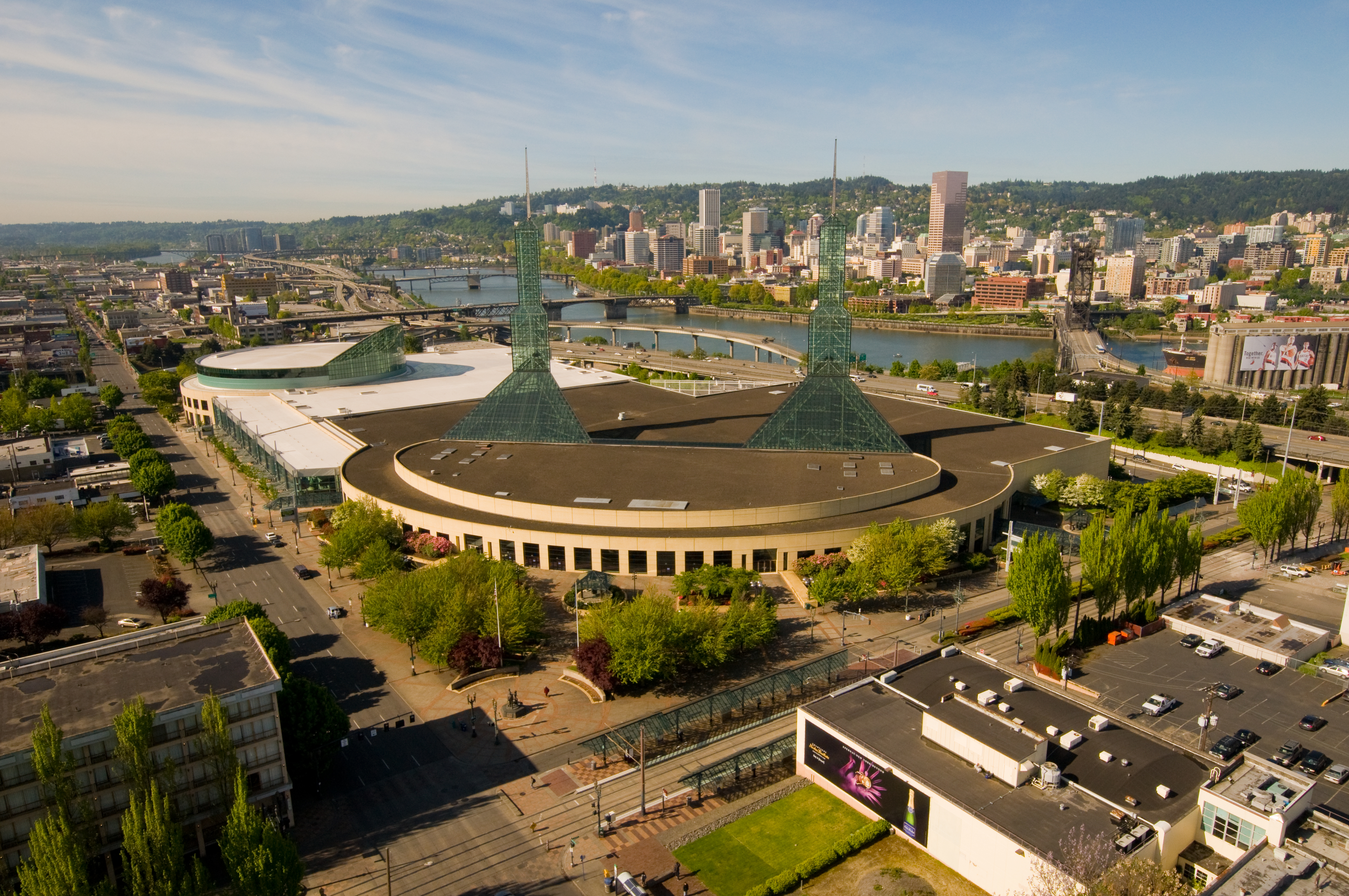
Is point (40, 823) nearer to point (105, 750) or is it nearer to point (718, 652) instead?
point (105, 750)

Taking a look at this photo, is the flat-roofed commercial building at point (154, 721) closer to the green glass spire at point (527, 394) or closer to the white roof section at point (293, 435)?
the green glass spire at point (527, 394)

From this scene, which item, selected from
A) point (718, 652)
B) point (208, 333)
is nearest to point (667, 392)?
point (718, 652)

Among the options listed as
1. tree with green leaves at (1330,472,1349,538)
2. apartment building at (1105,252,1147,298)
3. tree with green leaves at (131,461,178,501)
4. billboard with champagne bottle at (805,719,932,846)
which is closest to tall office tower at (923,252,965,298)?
apartment building at (1105,252,1147,298)

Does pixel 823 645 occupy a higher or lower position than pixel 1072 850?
lower

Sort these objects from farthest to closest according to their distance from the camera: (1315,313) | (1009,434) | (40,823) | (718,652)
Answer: (1315,313), (1009,434), (718,652), (40,823)

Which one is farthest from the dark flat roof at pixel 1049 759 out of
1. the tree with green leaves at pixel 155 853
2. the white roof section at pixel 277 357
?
the white roof section at pixel 277 357

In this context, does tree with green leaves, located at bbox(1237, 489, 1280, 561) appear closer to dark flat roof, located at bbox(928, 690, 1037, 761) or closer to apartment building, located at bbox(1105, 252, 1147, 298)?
dark flat roof, located at bbox(928, 690, 1037, 761)

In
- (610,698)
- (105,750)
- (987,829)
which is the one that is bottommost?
(610,698)
